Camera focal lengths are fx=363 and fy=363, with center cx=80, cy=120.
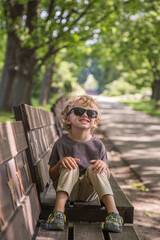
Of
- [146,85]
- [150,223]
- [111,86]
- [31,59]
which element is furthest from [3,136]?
[111,86]

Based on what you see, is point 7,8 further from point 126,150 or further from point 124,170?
point 124,170

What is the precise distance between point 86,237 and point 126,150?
7450mm

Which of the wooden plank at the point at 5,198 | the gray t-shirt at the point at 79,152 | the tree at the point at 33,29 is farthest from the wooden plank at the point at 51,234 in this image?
the tree at the point at 33,29

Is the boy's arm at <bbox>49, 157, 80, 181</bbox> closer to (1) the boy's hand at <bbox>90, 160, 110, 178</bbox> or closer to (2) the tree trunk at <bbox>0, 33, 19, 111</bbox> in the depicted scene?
(1) the boy's hand at <bbox>90, 160, 110, 178</bbox>

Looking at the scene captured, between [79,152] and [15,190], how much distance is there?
1.04 metres

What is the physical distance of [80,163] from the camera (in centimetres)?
316

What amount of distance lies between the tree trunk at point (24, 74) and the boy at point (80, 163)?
44.0ft

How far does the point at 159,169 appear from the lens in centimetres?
730

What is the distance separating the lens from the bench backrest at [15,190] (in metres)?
1.92

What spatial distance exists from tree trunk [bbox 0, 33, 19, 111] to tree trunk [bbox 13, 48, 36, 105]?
0.34 metres

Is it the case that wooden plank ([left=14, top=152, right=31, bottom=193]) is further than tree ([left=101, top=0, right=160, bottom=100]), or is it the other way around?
tree ([left=101, top=0, right=160, bottom=100])

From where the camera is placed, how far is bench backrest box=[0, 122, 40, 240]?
1.92m

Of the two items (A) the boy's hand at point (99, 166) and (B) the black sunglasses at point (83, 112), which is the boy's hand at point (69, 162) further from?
(B) the black sunglasses at point (83, 112)

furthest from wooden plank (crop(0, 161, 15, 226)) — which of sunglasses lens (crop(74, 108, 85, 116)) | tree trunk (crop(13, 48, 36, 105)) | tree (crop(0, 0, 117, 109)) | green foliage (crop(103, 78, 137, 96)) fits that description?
green foliage (crop(103, 78, 137, 96))
